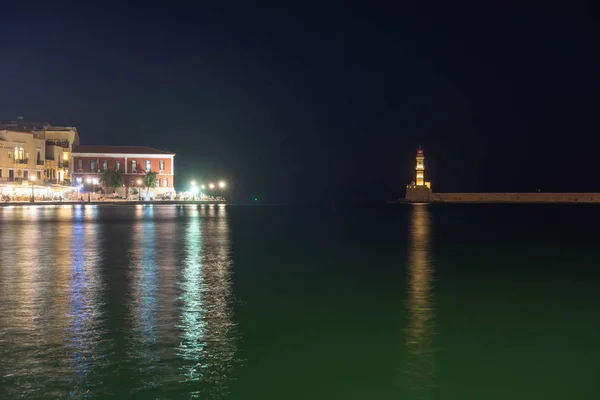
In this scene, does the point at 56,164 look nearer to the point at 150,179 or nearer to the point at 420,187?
the point at 150,179

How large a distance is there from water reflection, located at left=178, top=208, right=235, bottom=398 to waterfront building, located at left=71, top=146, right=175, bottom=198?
2975 inches

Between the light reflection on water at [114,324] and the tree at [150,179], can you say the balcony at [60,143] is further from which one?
the light reflection on water at [114,324]

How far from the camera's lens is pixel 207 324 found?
1245 centimetres

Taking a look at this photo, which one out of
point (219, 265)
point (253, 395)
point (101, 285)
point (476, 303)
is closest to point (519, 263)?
point (476, 303)

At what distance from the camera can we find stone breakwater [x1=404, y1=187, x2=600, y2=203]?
157 m

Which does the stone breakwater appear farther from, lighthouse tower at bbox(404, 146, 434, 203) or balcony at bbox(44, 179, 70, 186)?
balcony at bbox(44, 179, 70, 186)

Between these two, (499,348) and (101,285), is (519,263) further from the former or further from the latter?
(101,285)

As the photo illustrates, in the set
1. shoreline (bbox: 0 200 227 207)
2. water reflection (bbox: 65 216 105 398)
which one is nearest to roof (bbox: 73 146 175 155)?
shoreline (bbox: 0 200 227 207)

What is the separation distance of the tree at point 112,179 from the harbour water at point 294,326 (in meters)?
70.2

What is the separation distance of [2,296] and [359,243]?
20.0 m

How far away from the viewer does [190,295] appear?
1548 cm

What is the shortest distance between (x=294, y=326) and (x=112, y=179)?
85.4 metres

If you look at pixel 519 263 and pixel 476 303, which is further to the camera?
pixel 519 263

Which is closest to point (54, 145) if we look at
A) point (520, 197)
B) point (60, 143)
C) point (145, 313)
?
point (60, 143)
